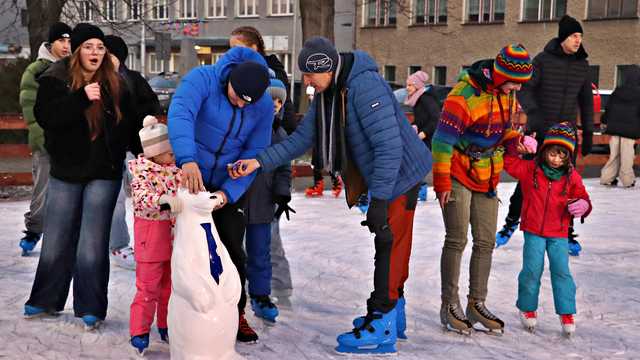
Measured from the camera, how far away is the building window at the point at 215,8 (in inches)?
2032

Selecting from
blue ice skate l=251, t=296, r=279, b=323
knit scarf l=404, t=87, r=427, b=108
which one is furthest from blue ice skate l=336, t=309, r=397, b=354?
knit scarf l=404, t=87, r=427, b=108

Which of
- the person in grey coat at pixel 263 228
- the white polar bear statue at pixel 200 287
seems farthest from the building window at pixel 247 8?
the white polar bear statue at pixel 200 287

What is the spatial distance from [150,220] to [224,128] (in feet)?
2.11

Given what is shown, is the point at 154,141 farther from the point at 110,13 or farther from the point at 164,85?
the point at 164,85

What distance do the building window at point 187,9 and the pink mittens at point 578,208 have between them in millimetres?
49492

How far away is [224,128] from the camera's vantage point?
16.4 feet

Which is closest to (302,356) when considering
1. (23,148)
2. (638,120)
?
(23,148)

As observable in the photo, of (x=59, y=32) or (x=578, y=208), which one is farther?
(x=59, y=32)

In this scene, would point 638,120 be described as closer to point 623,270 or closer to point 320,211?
point 320,211

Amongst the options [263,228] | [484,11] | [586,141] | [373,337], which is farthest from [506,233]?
[484,11]

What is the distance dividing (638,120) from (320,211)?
19.8 ft

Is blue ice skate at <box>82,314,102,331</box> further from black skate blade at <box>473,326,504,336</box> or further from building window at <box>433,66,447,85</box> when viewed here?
building window at <box>433,66,447,85</box>

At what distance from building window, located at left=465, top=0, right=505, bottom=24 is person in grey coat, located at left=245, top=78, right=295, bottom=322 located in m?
31.6

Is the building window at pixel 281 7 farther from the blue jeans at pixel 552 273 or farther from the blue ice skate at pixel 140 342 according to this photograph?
the blue ice skate at pixel 140 342
